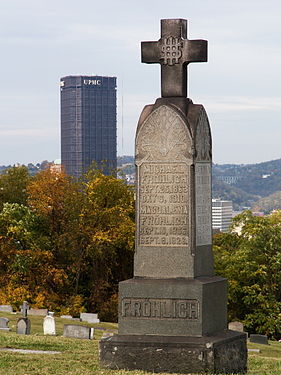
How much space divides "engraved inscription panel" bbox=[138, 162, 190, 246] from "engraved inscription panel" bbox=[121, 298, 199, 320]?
92cm

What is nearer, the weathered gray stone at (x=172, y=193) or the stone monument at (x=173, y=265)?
the stone monument at (x=173, y=265)

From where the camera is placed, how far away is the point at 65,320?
40.7 m

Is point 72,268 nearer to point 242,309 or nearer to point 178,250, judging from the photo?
point 242,309

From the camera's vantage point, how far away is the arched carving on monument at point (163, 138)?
16.3 m

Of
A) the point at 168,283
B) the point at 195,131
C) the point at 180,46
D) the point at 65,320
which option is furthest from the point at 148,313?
the point at 65,320

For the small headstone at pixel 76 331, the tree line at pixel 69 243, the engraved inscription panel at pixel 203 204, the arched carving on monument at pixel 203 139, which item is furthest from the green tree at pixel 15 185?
the engraved inscription panel at pixel 203 204

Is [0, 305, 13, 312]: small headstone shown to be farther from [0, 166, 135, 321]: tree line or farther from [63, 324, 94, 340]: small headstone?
[63, 324, 94, 340]: small headstone

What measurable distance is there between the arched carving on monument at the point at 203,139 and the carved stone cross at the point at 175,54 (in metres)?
0.55

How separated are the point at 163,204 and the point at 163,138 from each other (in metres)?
1.08

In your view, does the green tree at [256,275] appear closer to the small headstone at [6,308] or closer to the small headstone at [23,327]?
the small headstone at [6,308]

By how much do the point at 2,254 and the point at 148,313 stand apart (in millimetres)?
43766

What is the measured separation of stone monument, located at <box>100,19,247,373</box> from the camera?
1595 cm

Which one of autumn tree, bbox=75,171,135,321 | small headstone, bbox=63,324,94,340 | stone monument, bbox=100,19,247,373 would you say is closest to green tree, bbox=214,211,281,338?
autumn tree, bbox=75,171,135,321

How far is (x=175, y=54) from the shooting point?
17016 mm
